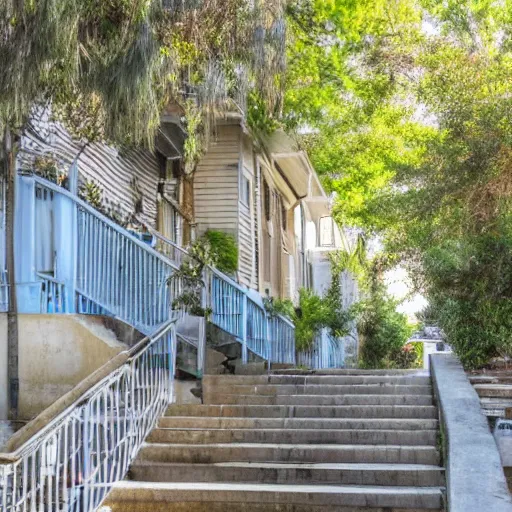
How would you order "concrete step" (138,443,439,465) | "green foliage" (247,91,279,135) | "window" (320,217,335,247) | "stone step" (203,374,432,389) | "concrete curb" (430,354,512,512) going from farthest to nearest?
"window" (320,217,335,247) < "green foliage" (247,91,279,135) < "stone step" (203,374,432,389) < "concrete step" (138,443,439,465) < "concrete curb" (430,354,512,512)

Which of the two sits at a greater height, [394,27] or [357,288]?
[394,27]

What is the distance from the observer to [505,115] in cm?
1123

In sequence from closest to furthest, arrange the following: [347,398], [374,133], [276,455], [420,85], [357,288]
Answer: [276,455] < [347,398] < [420,85] < [374,133] < [357,288]

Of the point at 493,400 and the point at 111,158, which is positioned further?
the point at 111,158

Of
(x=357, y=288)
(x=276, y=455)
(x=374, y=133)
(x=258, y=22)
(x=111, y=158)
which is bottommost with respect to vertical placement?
(x=276, y=455)

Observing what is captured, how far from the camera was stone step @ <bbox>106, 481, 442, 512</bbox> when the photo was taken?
20.3 feet

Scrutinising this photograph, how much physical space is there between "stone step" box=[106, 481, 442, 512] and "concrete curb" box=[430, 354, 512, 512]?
470mm

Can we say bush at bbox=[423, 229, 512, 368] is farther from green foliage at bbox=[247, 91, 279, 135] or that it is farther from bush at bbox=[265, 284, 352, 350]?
A: green foliage at bbox=[247, 91, 279, 135]

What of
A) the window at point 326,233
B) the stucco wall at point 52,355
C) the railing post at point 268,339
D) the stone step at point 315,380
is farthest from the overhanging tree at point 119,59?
the window at point 326,233

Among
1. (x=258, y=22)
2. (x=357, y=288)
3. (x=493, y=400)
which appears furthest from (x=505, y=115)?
(x=357, y=288)

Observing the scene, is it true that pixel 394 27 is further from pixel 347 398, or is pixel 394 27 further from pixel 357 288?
pixel 357 288

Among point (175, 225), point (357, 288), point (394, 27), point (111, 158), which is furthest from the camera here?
point (357, 288)

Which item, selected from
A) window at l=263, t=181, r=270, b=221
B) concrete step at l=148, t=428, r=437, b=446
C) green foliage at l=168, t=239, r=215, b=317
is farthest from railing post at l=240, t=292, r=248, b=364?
window at l=263, t=181, r=270, b=221

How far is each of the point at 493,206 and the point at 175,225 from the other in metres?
6.69
